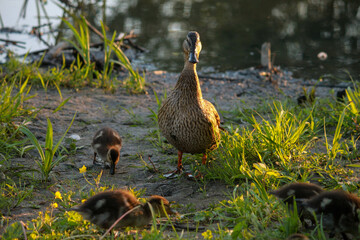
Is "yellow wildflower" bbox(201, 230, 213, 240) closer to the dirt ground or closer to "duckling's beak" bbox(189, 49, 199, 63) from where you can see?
the dirt ground

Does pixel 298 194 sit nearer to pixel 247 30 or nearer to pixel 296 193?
pixel 296 193

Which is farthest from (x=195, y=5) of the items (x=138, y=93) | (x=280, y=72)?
(x=138, y=93)

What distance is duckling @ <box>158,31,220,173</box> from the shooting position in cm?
448

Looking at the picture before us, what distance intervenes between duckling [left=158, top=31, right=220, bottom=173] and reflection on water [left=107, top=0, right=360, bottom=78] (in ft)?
14.5

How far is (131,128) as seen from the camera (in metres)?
5.98

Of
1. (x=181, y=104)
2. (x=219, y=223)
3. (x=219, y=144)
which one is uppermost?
(x=181, y=104)

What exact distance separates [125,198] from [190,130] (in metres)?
1.23

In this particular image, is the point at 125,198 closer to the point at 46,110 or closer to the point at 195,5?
the point at 46,110

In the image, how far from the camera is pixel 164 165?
5.00m

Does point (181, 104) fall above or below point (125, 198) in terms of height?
above

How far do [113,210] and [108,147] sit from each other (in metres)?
1.45

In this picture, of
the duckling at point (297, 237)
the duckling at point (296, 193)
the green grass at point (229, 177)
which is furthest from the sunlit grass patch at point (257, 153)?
the duckling at point (297, 237)

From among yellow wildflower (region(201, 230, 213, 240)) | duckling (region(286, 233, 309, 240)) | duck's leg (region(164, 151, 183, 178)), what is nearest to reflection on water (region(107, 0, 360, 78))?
duck's leg (region(164, 151, 183, 178))

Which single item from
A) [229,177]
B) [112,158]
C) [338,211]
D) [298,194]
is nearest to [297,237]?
[338,211]
